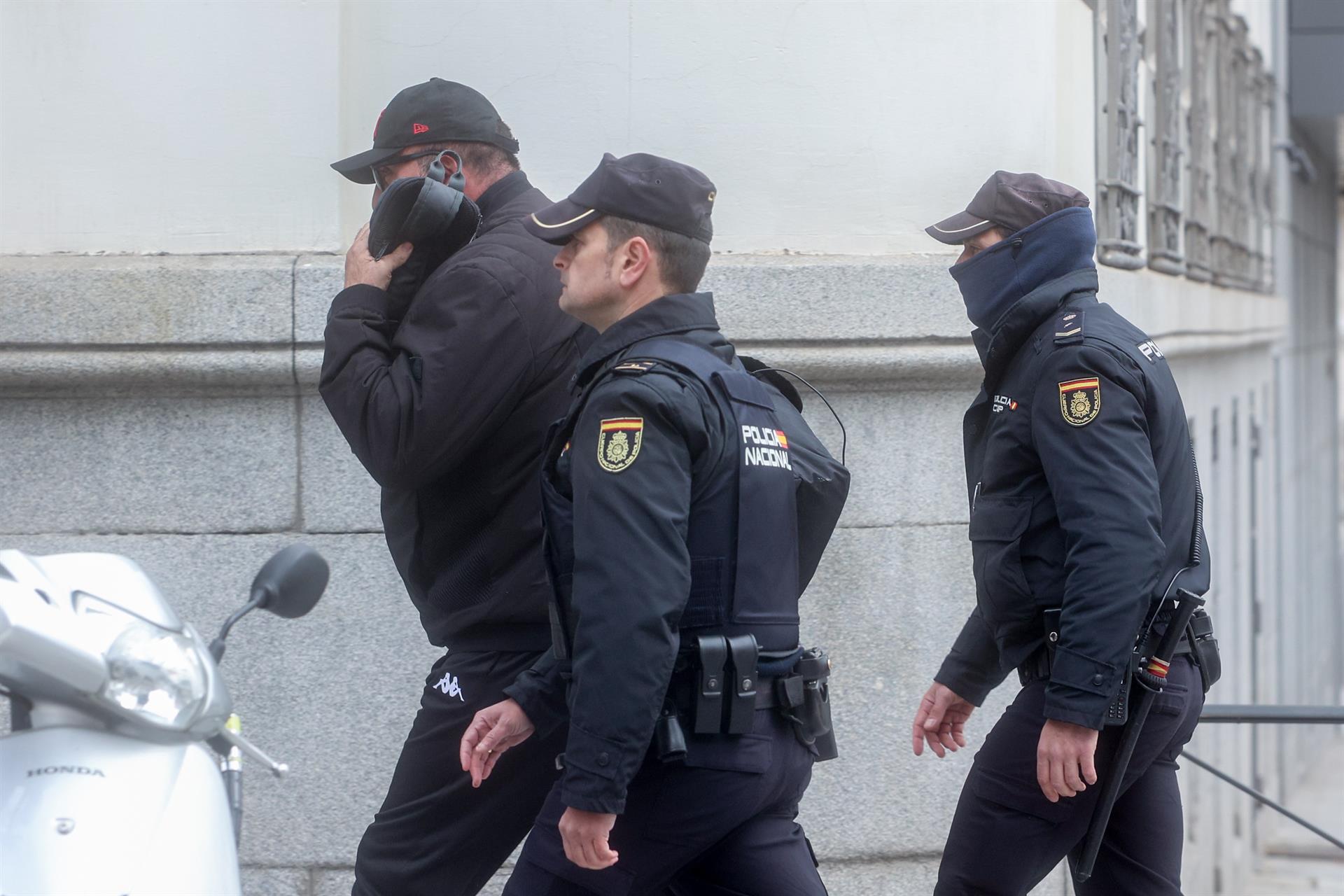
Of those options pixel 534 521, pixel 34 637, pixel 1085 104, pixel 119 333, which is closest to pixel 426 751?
pixel 534 521

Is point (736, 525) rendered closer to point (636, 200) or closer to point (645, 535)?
point (645, 535)

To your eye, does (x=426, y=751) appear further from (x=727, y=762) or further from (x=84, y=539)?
(x=84, y=539)

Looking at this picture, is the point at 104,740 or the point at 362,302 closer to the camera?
the point at 104,740

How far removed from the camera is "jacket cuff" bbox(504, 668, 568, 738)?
2906 millimetres

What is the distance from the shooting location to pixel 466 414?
3164 mm

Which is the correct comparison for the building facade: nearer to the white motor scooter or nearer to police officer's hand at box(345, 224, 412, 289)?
police officer's hand at box(345, 224, 412, 289)

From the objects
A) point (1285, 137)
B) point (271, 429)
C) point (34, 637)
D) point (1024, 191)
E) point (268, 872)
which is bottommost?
point (268, 872)

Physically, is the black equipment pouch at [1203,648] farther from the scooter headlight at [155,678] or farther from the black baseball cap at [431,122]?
the scooter headlight at [155,678]

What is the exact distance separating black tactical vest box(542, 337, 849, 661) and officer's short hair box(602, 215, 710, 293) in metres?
0.15

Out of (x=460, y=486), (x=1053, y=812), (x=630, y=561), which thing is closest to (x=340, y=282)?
(x=460, y=486)

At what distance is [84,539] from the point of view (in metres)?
4.66

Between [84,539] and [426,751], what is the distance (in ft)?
5.98

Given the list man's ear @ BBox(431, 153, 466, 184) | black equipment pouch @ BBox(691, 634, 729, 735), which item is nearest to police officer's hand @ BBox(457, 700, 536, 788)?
black equipment pouch @ BBox(691, 634, 729, 735)

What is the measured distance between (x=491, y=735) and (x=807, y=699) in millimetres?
560
